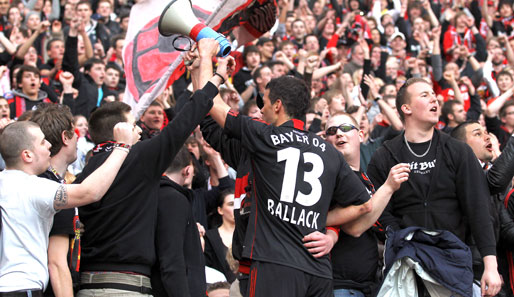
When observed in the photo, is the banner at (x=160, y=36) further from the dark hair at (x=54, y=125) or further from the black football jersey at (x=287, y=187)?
the black football jersey at (x=287, y=187)

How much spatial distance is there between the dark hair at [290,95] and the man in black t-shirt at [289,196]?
0.33 ft

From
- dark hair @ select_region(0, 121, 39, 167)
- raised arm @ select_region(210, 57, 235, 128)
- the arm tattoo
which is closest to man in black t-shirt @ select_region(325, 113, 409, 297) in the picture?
raised arm @ select_region(210, 57, 235, 128)

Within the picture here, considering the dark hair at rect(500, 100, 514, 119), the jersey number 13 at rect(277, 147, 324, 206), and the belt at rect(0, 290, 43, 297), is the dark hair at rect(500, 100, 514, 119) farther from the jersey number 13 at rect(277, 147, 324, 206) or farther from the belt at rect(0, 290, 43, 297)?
the belt at rect(0, 290, 43, 297)

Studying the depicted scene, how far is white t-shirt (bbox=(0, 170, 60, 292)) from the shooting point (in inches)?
145

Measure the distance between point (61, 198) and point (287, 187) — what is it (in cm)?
125

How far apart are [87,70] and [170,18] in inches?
242

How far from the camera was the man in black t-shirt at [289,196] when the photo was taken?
393 centimetres

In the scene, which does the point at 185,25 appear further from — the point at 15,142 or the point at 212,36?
the point at 15,142

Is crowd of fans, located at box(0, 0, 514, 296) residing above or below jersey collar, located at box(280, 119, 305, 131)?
below

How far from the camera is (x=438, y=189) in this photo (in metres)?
4.81

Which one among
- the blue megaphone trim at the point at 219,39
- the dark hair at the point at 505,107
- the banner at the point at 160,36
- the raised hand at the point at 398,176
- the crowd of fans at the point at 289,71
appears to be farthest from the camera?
the dark hair at the point at 505,107

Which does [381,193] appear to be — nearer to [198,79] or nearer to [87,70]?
[198,79]

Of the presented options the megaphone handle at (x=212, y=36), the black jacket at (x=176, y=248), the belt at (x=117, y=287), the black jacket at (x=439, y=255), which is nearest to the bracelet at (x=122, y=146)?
the black jacket at (x=176, y=248)

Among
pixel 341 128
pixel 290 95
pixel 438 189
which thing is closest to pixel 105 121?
pixel 290 95
